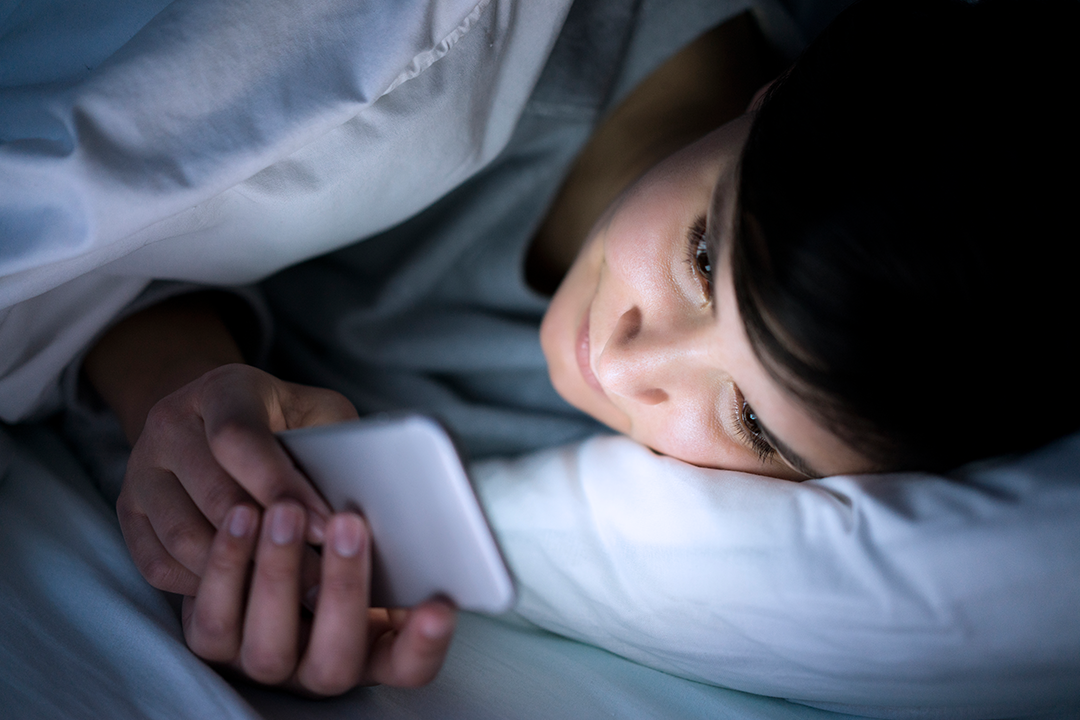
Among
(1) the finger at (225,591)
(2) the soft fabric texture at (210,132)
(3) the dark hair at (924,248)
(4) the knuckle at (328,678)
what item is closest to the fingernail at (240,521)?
(1) the finger at (225,591)

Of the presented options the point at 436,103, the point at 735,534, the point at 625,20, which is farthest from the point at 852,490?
the point at 625,20

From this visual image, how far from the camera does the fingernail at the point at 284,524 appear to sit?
428 millimetres

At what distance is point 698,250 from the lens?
621mm

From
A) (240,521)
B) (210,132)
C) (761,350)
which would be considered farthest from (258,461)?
(761,350)

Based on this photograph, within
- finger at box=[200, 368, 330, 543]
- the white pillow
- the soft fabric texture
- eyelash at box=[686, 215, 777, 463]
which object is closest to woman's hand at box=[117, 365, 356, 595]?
finger at box=[200, 368, 330, 543]

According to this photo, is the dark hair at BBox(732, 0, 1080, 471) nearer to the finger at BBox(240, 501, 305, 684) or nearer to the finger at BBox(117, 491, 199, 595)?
the finger at BBox(240, 501, 305, 684)

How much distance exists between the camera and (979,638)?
0.51 m

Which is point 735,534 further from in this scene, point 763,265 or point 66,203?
point 66,203

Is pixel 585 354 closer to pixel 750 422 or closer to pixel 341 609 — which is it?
pixel 750 422

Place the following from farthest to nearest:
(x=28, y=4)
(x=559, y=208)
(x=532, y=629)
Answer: (x=559, y=208), (x=532, y=629), (x=28, y=4)

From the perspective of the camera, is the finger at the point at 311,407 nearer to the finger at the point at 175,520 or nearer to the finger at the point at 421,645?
the finger at the point at 175,520

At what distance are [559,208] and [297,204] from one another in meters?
0.44

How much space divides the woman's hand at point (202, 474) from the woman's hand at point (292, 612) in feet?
0.07

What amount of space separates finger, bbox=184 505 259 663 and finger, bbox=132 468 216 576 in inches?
1.1
